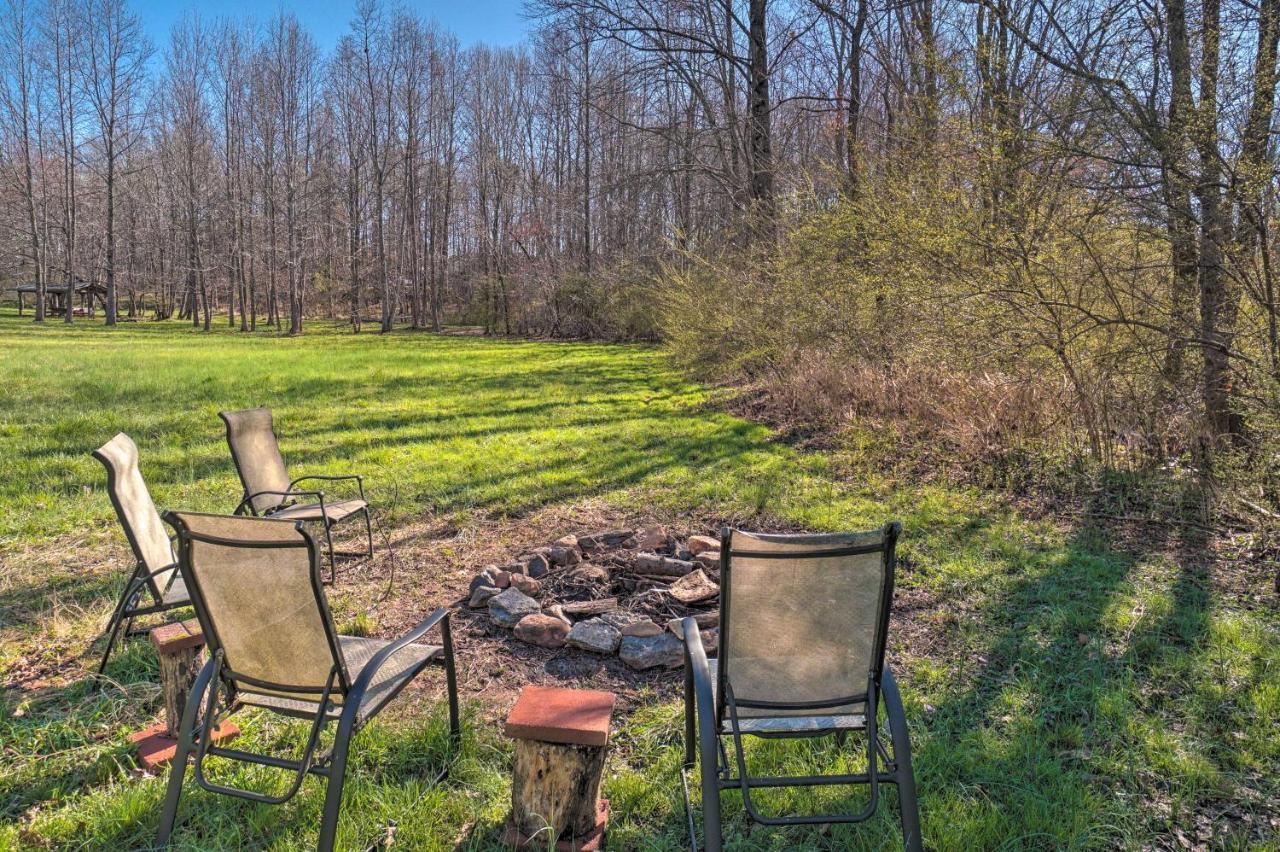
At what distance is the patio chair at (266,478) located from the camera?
4.52 meters

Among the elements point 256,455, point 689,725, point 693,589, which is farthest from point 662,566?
point 256,455

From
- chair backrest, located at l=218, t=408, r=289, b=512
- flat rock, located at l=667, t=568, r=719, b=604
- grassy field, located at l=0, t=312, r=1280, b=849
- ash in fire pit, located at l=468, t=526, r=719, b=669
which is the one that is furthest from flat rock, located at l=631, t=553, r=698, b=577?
chair backrest, located at l=218, t=408, r=289, b=512

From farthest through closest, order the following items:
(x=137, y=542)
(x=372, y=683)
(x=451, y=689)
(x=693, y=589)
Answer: (x=693, y=589), (x=137, y=542), (x=451, y=689), (x=372, y=683)

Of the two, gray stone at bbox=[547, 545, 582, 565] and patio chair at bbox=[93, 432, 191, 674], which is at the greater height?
patio chair at bbox=[93, 432, 191, 674]

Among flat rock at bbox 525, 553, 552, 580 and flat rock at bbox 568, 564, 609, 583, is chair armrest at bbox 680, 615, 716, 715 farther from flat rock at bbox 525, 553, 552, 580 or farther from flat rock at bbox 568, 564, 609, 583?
flat rock at bbox 525, 553, 552, 580

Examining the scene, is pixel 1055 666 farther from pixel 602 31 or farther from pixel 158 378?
pixel 158 378

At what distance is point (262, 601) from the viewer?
2064 millimetres

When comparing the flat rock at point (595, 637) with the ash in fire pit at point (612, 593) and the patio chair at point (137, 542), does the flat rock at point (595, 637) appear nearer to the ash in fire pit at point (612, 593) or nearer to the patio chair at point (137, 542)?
the ash in fire pit at point (612, 593)

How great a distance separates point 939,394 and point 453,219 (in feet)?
138

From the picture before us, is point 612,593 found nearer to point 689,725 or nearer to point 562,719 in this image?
point 689,725

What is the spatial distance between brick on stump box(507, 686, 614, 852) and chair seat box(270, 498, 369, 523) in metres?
2.72

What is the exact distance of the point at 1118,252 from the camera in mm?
5637

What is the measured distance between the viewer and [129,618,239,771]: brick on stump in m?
2.62

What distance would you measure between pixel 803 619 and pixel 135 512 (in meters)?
3.08
